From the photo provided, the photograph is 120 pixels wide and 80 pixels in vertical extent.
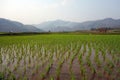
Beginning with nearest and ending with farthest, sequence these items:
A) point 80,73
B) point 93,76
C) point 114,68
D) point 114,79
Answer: point 114,79 → point 93,76 → point 80,73 → point 114,68

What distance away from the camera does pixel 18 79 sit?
699 centimetres

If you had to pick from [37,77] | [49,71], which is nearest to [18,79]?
[37,77]

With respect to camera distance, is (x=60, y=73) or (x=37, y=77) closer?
(x=37, y=77)

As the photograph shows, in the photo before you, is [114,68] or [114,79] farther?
[114,68]

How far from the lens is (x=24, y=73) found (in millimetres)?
7957

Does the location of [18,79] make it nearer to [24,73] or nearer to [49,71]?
[24,73]

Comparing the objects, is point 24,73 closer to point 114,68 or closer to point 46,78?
point 46,78

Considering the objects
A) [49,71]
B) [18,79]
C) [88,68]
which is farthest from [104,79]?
[18,79]

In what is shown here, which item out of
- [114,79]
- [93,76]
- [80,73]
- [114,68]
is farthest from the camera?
[114,68]

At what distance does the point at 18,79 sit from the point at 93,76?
2960 millimetres

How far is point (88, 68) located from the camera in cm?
853

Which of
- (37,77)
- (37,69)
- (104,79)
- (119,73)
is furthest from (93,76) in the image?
(37,69)

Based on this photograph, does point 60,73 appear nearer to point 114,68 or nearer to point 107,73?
point 107,73

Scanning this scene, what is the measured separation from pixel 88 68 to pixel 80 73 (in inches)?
36.6
